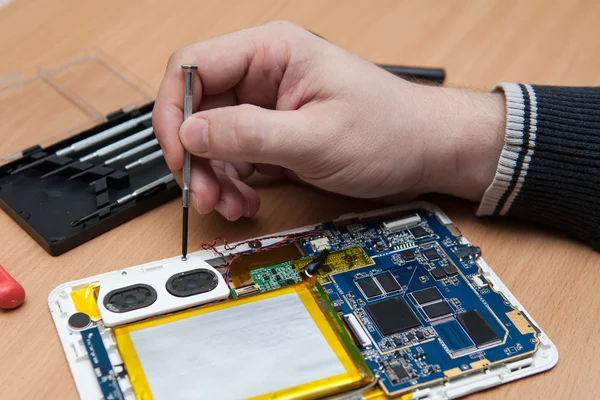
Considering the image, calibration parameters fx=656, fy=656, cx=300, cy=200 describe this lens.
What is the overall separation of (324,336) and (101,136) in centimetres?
82

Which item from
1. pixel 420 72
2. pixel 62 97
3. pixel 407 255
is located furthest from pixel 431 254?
pixel 62 97

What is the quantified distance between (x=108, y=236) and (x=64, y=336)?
1.04 ft

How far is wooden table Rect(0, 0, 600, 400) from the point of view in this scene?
130 cm

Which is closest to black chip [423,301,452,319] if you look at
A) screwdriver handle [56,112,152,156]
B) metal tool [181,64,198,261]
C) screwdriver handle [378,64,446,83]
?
metal tool [181,64,198,261]

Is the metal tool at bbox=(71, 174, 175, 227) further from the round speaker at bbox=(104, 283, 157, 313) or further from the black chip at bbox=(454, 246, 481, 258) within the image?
the black chip at bbox=(454, 246, 481, 258)

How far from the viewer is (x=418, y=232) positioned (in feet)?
5.11

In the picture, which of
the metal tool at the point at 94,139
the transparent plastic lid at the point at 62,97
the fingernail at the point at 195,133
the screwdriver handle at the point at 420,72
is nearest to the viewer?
the fingernail at the point at 195,133

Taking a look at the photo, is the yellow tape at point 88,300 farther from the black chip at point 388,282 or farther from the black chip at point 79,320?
the black chip at point 388,282

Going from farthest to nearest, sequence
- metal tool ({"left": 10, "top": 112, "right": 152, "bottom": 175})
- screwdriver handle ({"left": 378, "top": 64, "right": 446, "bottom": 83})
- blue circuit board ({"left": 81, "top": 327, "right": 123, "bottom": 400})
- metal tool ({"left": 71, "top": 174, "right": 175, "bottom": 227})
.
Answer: screwdriver handle ({"left": 378, "top": 64, "right": 446, "bottom": 83})
metal tool ({"left": 10, "top": 112, "right": 152, "bottom": 175})
metal tool ({"left": 71, "top": 174, "right": 175, "bottom": 227})
blue circuit board ({"left": 81, "top": 327, "right": 123, "bottom": 400})

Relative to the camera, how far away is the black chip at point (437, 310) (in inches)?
53.1

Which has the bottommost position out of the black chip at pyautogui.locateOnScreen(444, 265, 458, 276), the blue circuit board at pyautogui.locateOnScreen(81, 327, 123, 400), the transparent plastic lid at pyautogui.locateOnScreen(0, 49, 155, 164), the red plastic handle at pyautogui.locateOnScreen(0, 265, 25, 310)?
the black chip at pyautogui.locateOnScreen(444, 265, 458, 276)

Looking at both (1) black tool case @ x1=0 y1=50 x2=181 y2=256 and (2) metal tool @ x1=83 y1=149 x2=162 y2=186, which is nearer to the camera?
(1) black tool case @ x1=0 y1=50 x2=181 y2=256

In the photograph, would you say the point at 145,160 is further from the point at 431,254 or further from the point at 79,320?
the point at 431,254

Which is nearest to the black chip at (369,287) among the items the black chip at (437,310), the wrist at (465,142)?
the black chip at (437,310)
